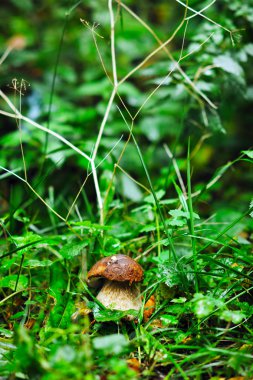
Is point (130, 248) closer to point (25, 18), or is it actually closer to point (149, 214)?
point (149, 214)

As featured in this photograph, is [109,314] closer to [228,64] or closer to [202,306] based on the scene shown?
[202,306]

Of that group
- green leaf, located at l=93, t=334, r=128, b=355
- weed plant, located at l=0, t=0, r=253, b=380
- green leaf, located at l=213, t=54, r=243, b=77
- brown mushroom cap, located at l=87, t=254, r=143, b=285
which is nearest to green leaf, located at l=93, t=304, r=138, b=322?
weed plant, located at l=0, t=0, r=253, b=380

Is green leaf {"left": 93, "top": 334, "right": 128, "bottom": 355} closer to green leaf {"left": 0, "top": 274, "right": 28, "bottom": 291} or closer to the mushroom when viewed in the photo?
the mushroom

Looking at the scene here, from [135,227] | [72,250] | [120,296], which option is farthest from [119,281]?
[135,227]

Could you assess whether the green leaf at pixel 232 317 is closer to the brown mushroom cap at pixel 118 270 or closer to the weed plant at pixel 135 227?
the weed plant at pixel 135 227

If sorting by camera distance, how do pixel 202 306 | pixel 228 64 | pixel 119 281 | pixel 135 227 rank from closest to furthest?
pixel 202 306, pixel 119 281, pixel 135 227, pixel 228 64

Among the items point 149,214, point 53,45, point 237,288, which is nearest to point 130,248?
point 149,214

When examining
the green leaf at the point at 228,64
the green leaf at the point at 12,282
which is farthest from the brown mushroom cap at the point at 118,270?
the green leaf at the point at 228,64
